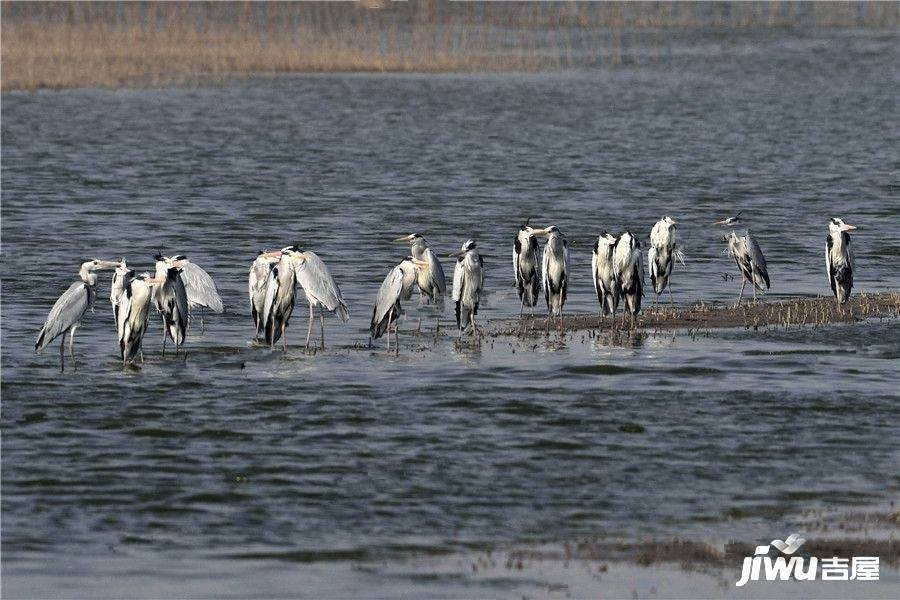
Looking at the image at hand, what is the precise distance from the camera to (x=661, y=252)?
1831cm

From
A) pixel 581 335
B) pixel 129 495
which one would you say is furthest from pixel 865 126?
pixel 129 495

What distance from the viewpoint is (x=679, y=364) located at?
15672 mm

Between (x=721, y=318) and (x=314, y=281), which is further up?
(x=314, y=281)

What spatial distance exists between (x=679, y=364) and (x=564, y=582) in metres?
6.04

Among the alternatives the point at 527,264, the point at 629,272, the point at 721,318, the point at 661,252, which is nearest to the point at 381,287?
the point at 527,264

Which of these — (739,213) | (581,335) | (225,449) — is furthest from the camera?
(739,213)

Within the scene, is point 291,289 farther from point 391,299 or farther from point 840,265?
point 840,265

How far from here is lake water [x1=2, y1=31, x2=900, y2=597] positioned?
1091 centimetres

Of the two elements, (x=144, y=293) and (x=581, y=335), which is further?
(x=581, y=335)

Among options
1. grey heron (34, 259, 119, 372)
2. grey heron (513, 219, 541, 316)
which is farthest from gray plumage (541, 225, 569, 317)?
grey heron (34, 259, 119, 372)

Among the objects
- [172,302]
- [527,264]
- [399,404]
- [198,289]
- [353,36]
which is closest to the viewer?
[399,404]

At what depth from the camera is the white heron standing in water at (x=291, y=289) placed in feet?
53.4

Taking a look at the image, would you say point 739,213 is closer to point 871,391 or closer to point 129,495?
point 871,391

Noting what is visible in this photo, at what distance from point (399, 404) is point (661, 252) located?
16.2ft
